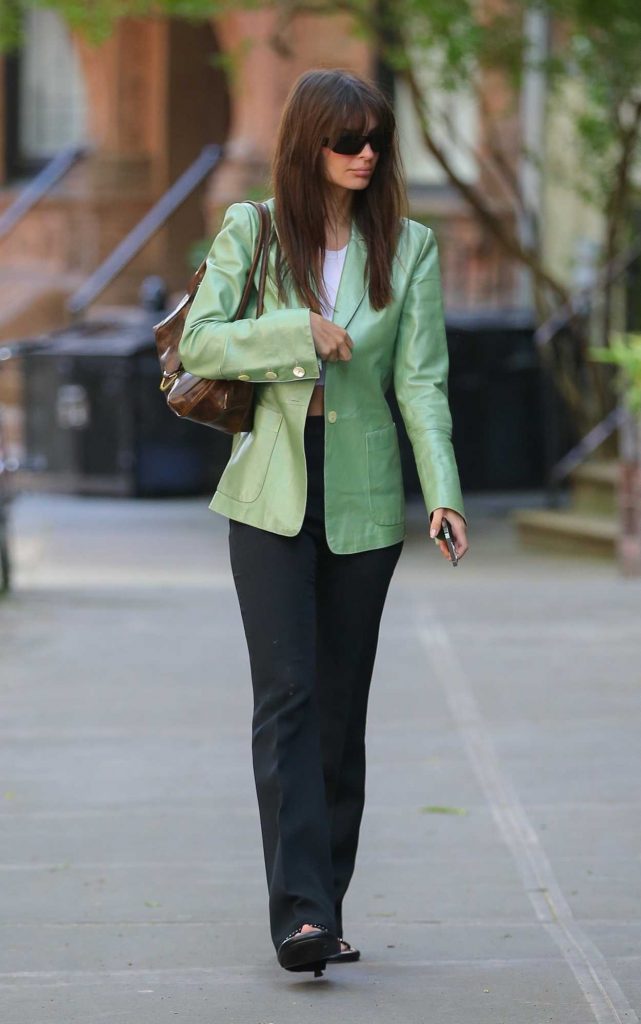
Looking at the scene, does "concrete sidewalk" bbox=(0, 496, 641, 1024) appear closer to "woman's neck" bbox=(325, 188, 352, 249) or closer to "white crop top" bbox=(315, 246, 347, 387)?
"white crop top" bbox=(315, 246, 347, 387)

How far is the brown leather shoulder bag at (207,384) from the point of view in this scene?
4.21 m

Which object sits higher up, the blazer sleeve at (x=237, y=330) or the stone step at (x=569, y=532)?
the blazer sleeve at (x=237, y=330)

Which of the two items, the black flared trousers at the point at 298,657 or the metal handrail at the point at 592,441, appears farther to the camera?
the metal handrail at the point at 592,441

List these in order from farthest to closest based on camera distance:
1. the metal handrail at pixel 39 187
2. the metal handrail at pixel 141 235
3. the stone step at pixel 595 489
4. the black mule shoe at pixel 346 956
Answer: the metal handrail at pixel 39 187 → the metal handrail at pixel 141 235 → the stone step at pixel 595 489 → the black mule shoe at pixel 346 956

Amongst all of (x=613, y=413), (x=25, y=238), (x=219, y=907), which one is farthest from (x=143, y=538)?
(x=219, y=907)

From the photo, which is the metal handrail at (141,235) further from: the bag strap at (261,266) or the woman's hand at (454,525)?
the woman's hand at (454,525)

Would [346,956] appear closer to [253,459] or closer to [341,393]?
[253,459]

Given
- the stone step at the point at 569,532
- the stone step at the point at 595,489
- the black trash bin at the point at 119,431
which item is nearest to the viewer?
the stone step at the point at 569,532

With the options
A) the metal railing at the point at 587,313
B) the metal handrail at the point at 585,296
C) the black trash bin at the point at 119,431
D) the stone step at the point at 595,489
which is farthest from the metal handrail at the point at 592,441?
the black trash bin at the point at 119,431

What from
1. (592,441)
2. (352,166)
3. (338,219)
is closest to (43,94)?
(592,441)

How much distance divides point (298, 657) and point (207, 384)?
61 cm

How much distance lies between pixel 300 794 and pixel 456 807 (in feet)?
6.32

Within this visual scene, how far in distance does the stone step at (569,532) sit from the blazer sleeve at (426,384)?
28.3 feet

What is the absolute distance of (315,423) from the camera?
168 inches
